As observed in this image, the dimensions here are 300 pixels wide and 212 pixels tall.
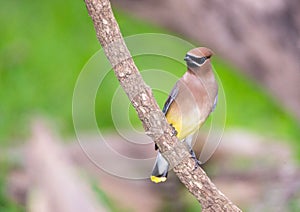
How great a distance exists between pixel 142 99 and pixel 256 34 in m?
1.27

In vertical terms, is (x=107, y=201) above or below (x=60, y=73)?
below

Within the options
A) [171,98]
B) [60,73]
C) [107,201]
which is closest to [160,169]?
[171,98]

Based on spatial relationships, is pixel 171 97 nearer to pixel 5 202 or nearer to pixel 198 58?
pixel 198 58

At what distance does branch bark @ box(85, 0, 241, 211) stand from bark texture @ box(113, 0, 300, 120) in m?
1.14

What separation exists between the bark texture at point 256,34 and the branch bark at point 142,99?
1.14 metres

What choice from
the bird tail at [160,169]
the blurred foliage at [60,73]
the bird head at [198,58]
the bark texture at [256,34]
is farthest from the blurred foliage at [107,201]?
the bird head at [198,58]

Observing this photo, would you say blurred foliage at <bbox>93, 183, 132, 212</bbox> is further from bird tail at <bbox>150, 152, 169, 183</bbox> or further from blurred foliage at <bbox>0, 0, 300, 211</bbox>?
bird tail at <bbox>150, 152, 169, 183</bbox>

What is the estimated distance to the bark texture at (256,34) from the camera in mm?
1979

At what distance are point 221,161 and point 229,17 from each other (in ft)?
2.36

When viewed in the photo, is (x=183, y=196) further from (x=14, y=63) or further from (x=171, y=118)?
(x=171, y=118)

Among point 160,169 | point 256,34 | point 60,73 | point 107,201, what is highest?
point 60,73

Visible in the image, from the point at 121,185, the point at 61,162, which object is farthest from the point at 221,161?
the point at 61,162

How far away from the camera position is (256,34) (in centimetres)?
204

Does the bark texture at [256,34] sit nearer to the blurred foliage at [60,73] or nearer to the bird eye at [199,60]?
the blurred foliage at [60,73]
